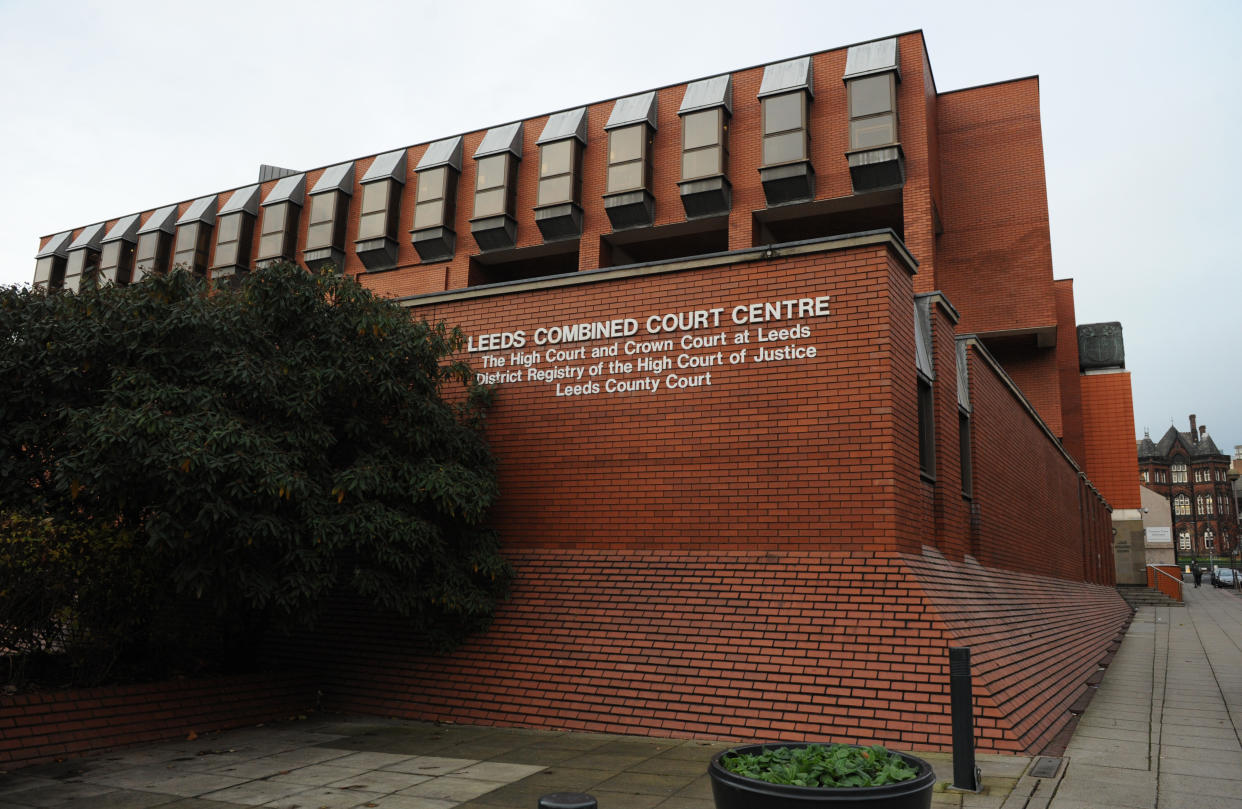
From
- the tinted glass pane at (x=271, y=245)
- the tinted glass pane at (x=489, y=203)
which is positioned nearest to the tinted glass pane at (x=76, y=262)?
the tinted glass pane at (x=271, y=245)

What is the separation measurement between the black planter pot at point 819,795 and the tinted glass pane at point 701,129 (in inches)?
803

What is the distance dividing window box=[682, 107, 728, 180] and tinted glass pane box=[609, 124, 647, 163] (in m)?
1.20

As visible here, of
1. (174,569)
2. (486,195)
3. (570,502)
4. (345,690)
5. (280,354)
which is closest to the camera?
(174,569)

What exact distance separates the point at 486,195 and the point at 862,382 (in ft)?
58.6

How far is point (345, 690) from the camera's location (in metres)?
9.54

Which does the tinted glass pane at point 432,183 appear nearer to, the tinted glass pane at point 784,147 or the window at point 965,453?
the tinted glass pane at point 784,147

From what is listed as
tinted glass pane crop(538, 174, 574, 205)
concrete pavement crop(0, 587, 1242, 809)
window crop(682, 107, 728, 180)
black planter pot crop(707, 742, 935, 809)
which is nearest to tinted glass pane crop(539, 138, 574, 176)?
tinted glass pane crop(538, 174, 574, 205)

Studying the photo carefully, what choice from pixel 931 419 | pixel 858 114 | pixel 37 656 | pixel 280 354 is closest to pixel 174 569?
pixel 37 656

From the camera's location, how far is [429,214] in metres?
25.3

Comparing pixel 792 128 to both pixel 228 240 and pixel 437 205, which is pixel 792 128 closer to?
pixel 437 205

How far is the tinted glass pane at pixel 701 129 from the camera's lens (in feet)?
72.7

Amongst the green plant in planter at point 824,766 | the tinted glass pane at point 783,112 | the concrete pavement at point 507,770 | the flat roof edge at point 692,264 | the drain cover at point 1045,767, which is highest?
the tinted glass pane at point 783,112

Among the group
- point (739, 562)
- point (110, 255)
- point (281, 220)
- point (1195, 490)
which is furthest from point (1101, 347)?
point (1195, 490)

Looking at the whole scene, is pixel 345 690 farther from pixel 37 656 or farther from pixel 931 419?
pixel 931 419
